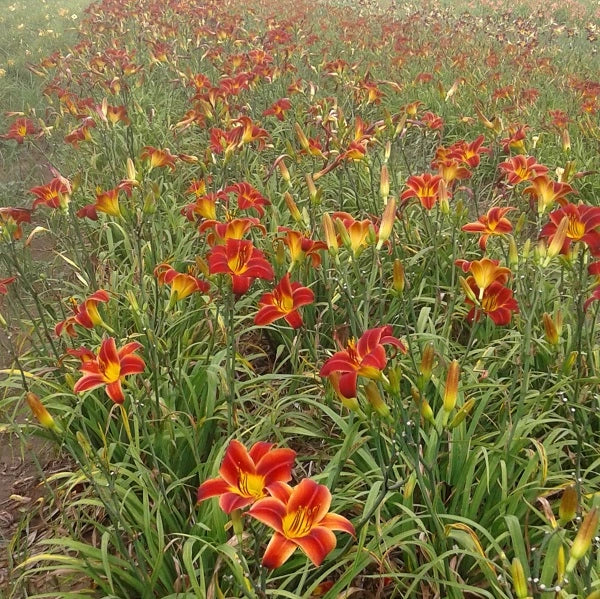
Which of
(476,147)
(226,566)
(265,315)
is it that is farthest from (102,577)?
(476,147)

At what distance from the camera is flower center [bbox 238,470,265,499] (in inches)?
48.9

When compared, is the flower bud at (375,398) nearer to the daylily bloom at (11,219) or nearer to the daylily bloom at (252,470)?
→ the daylily bloom at (252,470)

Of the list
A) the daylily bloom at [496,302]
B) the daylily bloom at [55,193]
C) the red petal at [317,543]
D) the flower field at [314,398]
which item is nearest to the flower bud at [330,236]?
the flower field at [314,398]

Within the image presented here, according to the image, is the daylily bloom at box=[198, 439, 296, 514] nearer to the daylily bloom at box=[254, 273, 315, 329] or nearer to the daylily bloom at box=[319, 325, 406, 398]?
the daylily bloom at box=[319, 325, 406, 398]

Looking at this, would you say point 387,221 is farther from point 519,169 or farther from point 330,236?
point 519,169

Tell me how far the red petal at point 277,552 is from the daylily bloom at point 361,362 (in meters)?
0.39

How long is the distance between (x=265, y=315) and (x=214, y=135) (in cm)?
167

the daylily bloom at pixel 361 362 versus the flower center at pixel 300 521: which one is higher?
the daylily bloom at pixel 361 362

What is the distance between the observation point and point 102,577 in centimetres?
188

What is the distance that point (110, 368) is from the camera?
5.22 ft

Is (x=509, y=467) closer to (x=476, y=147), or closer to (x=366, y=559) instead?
(x=366, y=559)

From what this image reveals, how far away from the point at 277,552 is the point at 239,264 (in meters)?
0.93

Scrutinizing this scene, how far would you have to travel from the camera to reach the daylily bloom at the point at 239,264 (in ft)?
5.72

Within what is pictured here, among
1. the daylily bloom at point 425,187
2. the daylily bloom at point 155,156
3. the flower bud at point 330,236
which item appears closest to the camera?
the flower bud at point 330,236
